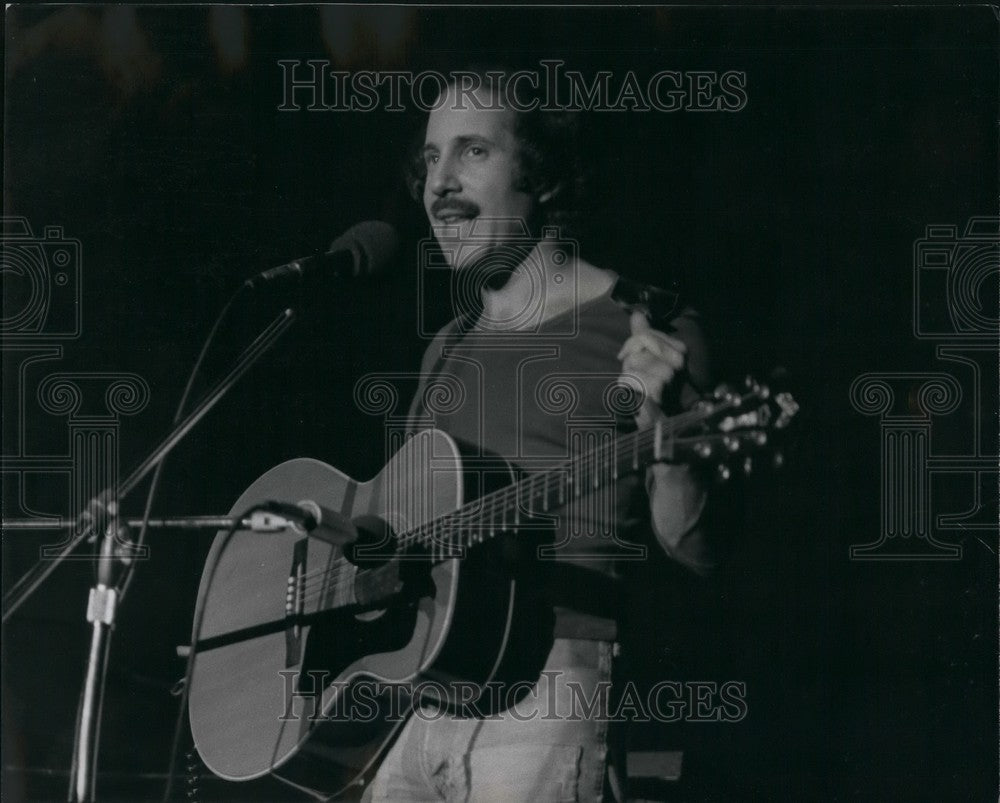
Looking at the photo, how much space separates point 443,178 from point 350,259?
28 centimetres

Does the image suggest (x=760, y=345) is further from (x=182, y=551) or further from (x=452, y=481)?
(x=182, y=551)

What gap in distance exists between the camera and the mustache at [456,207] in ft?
8.85

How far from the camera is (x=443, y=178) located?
271 centimetres

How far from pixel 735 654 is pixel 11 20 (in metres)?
2.20

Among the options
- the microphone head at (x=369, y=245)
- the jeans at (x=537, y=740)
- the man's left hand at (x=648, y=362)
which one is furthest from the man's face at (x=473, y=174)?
the jeans at (x=537, y=740)

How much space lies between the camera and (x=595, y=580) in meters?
2.61

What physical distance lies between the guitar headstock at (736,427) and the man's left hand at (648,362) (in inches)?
3.2

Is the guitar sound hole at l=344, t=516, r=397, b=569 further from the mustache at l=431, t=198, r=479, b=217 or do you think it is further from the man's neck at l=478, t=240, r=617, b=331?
the mustache at l=431, t=198, r=479, b=217

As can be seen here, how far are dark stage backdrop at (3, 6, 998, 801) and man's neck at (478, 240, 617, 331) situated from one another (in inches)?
2.9

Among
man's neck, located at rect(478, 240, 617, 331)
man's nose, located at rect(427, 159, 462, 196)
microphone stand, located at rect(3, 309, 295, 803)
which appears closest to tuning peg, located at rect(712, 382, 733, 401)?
man's neck, located at rect(478, 240, 617, 331)

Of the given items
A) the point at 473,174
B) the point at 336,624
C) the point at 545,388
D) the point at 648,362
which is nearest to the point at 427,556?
the point at 336,624

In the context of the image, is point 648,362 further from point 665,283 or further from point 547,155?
point 547,155

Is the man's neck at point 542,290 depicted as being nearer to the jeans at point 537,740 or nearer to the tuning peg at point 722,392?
the tuning peg at point 722,392

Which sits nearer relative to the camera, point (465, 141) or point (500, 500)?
point (500, 500)
